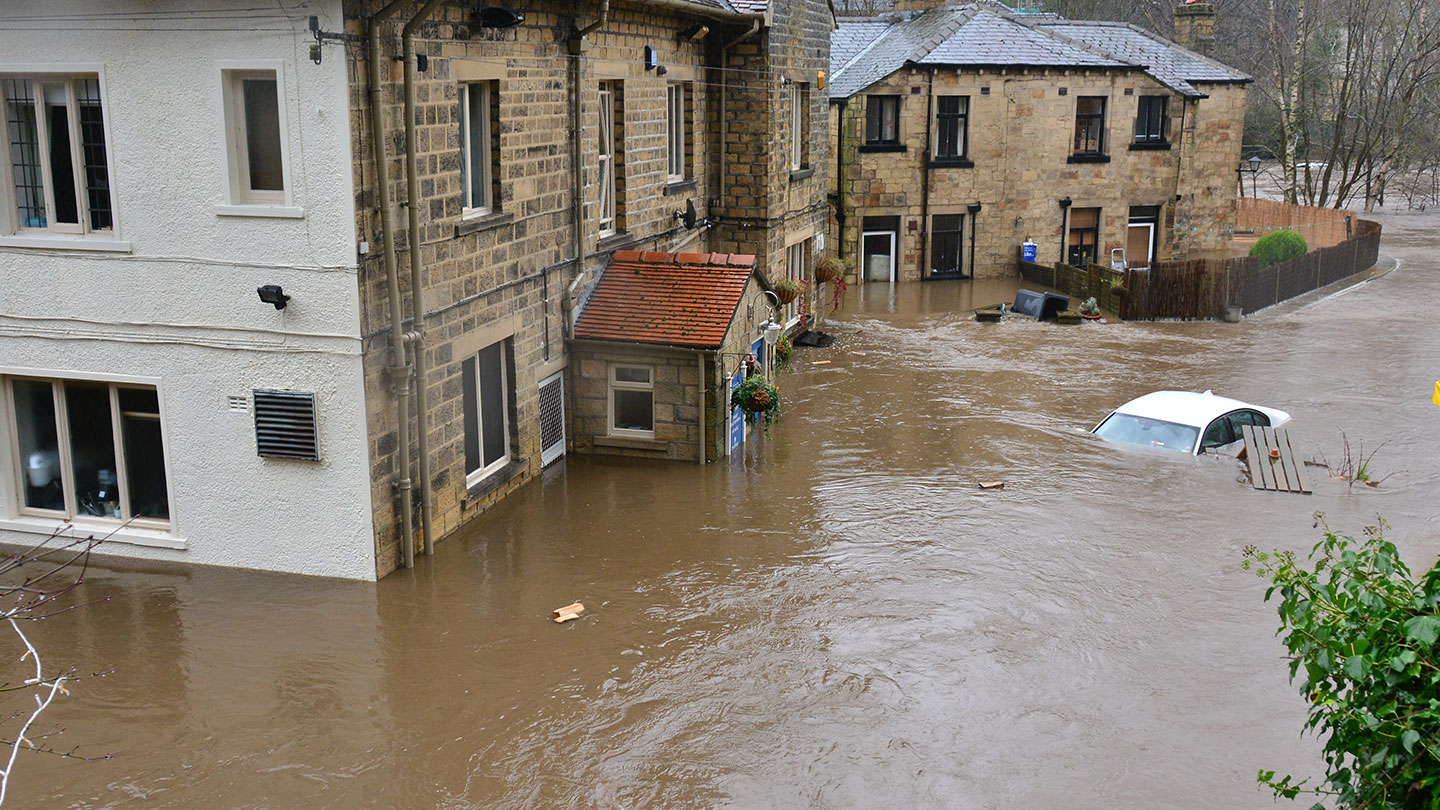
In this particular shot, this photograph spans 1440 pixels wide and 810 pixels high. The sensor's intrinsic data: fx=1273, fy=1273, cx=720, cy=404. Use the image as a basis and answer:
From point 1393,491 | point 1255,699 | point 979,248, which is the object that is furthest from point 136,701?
point 979,248

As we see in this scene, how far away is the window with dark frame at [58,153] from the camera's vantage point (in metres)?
12.5

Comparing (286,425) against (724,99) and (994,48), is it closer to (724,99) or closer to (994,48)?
(724,99)

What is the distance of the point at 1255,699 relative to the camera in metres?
10.6

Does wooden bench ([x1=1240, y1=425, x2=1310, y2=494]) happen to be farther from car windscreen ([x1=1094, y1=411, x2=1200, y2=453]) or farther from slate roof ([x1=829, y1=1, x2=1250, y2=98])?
slate roof ([x1=829, y1=1, x2=1250, y2=98])

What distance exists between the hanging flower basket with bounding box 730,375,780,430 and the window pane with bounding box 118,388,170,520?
7200 mm

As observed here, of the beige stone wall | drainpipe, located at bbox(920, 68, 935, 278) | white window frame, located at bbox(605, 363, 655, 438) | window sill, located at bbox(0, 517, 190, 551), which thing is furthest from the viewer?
the beige stone wall

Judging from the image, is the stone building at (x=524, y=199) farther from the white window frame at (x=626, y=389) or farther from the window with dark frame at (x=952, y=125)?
the window with dark frame at (x=952, y=125)

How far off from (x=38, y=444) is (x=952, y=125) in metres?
24.8

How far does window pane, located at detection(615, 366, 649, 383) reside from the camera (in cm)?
1700

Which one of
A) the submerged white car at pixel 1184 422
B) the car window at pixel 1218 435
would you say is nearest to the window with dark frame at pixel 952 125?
the submerged white car at pixel 1184 422

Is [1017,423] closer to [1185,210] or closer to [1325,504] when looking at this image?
[1325,504]

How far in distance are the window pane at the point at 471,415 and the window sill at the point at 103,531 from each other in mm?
3197

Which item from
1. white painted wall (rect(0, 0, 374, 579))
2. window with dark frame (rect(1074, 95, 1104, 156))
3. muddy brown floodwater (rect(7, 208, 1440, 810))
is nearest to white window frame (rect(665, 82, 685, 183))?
muddy brown floodwater (rect(7, 208, 1440, 810))

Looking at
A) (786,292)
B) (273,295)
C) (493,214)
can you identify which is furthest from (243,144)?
(786,292)
